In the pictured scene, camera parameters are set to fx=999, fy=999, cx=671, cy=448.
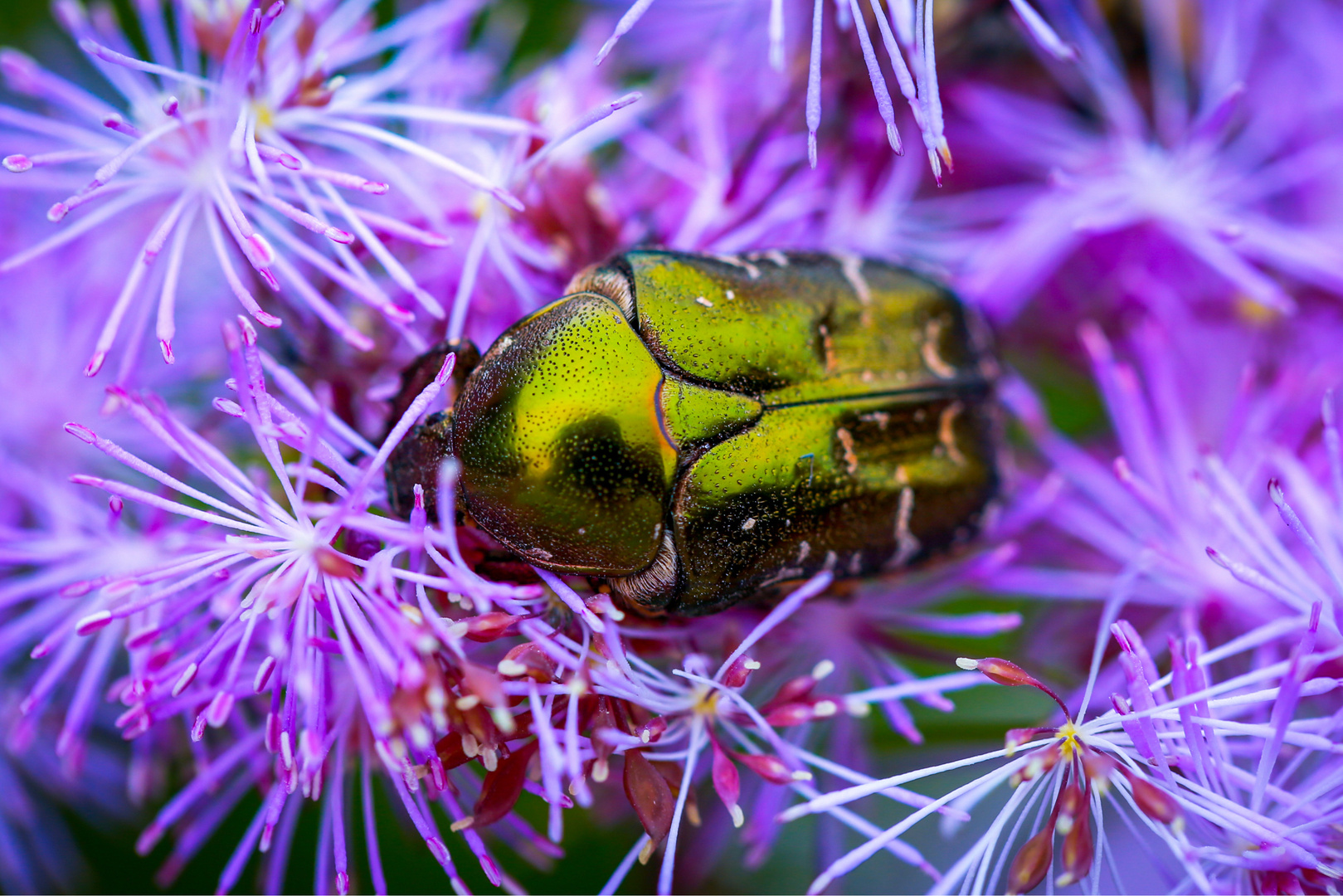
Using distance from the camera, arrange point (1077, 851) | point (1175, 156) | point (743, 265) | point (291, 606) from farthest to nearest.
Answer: point (1175, 156) < point (743, 265) < point (291, 606) < point (1077, 851)

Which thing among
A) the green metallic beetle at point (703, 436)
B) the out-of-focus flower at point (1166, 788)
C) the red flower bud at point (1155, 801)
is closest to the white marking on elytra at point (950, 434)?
the green metallic beetle at point (703, 436)

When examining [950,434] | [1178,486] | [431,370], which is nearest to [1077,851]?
[950,434]

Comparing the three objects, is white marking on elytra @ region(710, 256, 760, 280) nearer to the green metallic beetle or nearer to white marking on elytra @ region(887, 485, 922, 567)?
the green metallic beetle

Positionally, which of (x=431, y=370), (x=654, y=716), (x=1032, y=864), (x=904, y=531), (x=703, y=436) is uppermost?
(x=431, y=370)

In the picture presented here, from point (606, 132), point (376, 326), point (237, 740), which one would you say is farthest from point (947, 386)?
point (237, 740)

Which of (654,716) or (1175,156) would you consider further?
(1175,156)

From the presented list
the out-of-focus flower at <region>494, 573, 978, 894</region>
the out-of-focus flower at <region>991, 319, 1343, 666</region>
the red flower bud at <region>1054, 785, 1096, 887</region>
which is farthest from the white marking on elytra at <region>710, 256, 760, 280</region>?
the red flower bud at <region>1054, 785, 1096, 887</region>

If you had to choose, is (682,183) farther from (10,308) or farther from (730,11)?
(10,308)

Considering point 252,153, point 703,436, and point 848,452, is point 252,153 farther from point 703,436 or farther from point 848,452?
point 848,452
